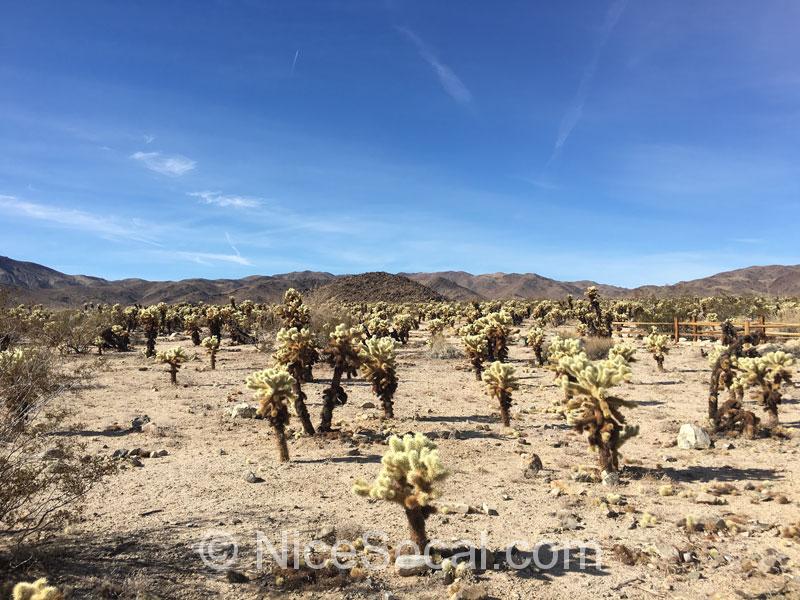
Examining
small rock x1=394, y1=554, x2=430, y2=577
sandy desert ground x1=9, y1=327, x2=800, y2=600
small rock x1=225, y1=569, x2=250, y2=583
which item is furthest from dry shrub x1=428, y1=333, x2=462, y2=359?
small rock x1=225, y1=569, x2=250, y2=583

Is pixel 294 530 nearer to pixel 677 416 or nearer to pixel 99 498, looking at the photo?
pixel 99 498

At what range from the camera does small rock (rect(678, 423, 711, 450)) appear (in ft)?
36.2

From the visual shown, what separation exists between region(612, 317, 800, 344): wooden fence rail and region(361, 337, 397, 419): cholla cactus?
65.3 feet

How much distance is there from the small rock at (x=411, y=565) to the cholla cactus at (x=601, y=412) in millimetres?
4617

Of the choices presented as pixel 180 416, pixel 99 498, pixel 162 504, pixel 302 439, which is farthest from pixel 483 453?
pixel 180 416

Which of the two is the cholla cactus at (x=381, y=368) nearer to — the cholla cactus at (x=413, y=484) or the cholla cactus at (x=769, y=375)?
the cholla cactus at (x=413, y=484)

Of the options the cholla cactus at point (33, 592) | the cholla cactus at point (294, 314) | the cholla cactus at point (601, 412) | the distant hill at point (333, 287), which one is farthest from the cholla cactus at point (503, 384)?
the distant hill at point (333, 287)

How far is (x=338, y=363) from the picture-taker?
42.5 ft

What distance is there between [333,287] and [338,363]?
88638 millimetres

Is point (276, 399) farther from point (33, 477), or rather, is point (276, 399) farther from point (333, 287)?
point (333, 287)

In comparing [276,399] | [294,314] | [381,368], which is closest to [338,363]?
[381,368]

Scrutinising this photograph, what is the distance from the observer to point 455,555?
631 cm

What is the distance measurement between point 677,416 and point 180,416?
1399 centimetres

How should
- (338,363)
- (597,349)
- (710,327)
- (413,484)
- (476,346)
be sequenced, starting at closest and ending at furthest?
(413,484) < (338,363) < (476,346) < (597,349) < (710,327)
